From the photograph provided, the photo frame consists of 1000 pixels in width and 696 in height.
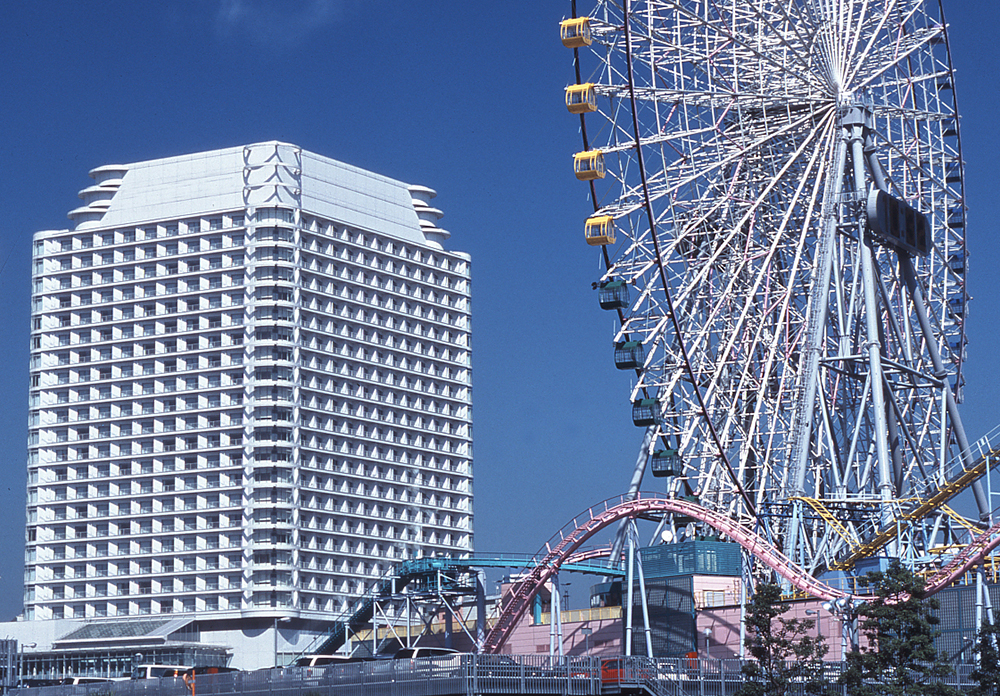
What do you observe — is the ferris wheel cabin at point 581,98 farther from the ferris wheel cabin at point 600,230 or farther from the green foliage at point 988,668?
the green foliage at point 988,668

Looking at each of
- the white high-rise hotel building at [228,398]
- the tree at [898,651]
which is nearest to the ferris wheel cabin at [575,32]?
the tree at [898,651]

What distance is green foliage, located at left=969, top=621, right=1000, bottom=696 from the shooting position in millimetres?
50844

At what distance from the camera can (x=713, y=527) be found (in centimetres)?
7481

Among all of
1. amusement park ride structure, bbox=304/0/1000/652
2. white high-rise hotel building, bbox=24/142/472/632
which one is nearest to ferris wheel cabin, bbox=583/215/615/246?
amusement park ride structure, bbox=304/0/1000/652

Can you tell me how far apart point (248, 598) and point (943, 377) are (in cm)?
6500

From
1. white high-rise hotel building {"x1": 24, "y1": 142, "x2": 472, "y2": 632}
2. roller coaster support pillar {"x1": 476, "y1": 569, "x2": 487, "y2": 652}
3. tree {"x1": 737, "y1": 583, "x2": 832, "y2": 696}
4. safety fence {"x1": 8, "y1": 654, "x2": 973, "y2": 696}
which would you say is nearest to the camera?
safety fence {"x1": 8, "y1": 654, "x2": 973, "y2": 696}

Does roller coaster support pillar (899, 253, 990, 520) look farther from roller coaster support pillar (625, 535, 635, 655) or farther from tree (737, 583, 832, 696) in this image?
tree (737, 583, 832, 696)

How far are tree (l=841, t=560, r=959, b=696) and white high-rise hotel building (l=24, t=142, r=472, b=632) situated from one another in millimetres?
80160

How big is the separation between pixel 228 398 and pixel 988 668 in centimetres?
8910

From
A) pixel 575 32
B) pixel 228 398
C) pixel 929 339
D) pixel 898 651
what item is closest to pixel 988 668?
pixel 898 651

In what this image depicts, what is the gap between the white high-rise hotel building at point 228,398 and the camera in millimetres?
130500

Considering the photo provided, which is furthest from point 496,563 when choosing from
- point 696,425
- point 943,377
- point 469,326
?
point 469,326

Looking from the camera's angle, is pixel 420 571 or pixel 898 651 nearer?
pixel 898 651

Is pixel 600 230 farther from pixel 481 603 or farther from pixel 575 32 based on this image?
pixel 481 603
